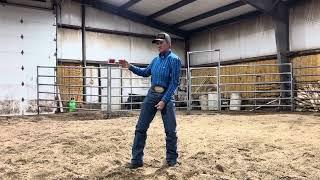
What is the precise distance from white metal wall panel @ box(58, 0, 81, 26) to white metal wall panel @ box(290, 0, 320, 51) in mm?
6627

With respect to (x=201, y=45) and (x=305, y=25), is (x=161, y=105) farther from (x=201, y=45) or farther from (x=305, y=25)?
(x=201, y=45)

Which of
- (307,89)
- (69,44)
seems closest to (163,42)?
(307,89)

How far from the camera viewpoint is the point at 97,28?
44.1 feet

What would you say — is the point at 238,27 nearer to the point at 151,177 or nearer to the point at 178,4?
the point at 178,4

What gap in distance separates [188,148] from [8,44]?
7.62 meters

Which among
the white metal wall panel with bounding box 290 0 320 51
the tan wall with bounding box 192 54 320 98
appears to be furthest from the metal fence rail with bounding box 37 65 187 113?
the white metal wall panel with bounding box 290 0 320 51

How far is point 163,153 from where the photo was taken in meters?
4.53

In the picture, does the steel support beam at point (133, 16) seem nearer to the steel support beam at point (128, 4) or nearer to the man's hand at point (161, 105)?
the steel support beam at point (128, 4)

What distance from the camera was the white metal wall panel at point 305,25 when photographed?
10664mm

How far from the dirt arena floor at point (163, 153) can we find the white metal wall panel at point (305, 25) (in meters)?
5.01

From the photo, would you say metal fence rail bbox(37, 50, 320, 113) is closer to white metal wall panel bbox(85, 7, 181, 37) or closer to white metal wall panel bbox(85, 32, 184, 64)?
white metal wall panel bbox(85, 32, 184, 64)

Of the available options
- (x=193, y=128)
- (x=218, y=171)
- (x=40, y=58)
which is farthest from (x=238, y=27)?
(x=218, y=171)

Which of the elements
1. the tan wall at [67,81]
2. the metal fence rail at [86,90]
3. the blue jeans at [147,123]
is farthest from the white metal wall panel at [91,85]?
the blue jeans at [147,123]

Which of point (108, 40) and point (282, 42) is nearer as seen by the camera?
point (282, 42)
